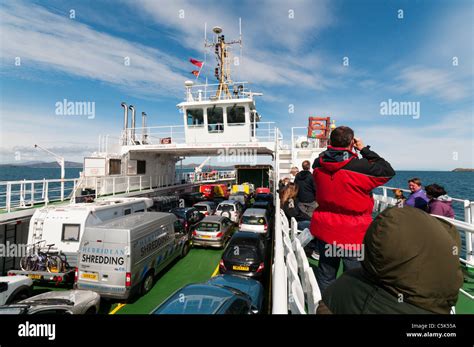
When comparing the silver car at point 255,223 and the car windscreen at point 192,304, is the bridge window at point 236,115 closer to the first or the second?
the silver car at point 255,223

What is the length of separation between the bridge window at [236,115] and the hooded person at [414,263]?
17378mm

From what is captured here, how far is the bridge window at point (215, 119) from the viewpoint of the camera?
1852 centimetres

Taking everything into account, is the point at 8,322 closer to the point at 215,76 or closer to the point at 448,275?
the point at 448,275

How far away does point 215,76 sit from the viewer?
22797 mm

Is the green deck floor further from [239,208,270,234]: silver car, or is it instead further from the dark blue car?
the dark blue car

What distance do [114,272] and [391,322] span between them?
691 cm

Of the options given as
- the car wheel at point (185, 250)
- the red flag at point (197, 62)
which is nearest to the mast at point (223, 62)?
the red flag at point (197, 62)

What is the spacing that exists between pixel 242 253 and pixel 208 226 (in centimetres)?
388

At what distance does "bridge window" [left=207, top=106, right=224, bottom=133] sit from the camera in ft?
60.7

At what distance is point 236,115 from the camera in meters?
18.3

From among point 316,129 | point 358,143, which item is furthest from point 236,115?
point 358,143

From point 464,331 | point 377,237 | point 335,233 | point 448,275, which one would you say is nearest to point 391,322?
point 448,275

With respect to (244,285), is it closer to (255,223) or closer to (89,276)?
(89,276)

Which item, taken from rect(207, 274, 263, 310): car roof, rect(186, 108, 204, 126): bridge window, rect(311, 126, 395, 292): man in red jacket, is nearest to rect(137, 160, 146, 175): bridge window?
rect(186, 108, 204, 126): bridge window
